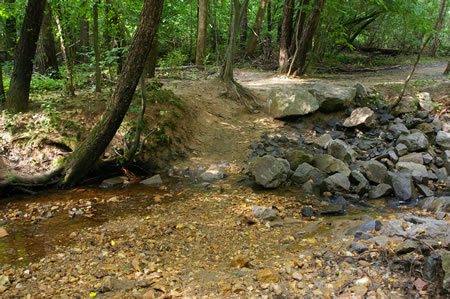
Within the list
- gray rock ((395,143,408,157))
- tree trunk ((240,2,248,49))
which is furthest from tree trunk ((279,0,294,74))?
gray rock ((395,143,408,157))

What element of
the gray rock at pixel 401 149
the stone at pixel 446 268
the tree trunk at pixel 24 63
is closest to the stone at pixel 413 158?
the gray rock at pixel 401 149

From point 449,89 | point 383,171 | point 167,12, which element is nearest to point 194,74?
point 167,12

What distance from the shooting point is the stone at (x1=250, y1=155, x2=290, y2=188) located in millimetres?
6305

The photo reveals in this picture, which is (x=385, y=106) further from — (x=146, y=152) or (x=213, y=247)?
(x=213, y=247)

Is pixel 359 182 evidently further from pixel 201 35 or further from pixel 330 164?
pixel 201 35

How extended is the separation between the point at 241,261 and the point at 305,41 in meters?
9.66

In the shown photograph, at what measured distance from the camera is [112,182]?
668cm

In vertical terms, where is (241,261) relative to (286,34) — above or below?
below

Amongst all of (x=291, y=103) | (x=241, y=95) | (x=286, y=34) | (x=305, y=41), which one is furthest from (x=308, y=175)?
(x=286, y=34)

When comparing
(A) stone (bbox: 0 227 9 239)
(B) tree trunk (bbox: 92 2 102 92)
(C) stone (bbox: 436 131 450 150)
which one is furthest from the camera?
(C) stone (bbox: 436 131 450 150)

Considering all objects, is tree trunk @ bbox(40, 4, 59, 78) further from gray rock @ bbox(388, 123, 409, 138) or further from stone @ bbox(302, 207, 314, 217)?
gray rock @ bbox(388, 123, 409, 138)

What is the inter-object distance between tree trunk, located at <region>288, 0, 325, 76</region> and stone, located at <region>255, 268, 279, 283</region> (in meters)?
9.69

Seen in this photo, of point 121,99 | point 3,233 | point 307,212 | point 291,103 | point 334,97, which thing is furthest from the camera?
point 334,97

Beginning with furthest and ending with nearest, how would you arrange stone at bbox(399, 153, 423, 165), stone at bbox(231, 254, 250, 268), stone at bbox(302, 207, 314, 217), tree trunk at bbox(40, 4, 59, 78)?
tree trunk at bbox(40, 4, 59, 78) < stone at bbox(399, 153, 423, 165) < stone at bbox(302, 207, 314, 217) < stone at bbox(231, 254, 250, 268)
